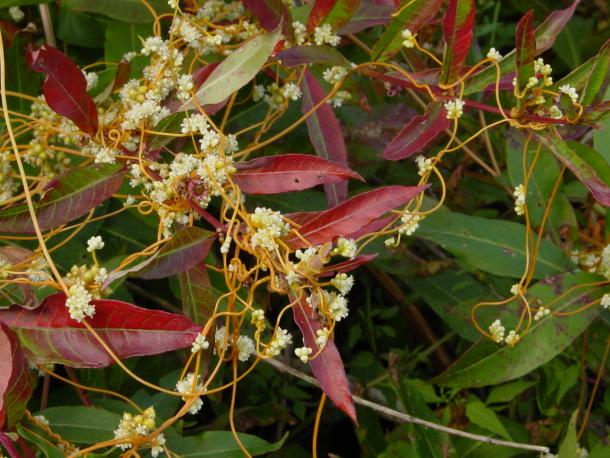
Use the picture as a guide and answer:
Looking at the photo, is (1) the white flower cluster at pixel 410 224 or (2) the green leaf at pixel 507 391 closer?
(1) the white flower cluster at pixel 410 224

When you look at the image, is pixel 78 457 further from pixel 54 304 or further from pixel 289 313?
pixel 289 313

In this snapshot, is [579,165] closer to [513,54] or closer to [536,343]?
[513,54]

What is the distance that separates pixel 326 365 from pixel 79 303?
0.87 feet

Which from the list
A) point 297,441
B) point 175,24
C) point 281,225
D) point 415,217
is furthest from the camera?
point 297,441

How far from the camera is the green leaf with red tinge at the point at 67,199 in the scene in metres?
1.01

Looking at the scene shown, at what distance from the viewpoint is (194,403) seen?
3.01 feet

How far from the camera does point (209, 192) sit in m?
0.96

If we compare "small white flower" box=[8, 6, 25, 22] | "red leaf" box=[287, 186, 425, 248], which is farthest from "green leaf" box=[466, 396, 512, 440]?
"small white flower" box=[8, 6, 25, 22]

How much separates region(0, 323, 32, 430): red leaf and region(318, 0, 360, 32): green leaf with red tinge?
54 centimetres

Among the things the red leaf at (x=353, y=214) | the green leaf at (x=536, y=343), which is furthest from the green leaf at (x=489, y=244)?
the red leaf at (x=353, y=214)

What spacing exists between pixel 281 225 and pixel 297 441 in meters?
0.76

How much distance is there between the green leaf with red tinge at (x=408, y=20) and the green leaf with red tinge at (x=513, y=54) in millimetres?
97

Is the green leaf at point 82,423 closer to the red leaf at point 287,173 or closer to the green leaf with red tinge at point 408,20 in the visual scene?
the red leaf at point 287,173

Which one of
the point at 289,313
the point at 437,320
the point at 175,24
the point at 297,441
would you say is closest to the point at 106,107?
the point at 175,24
